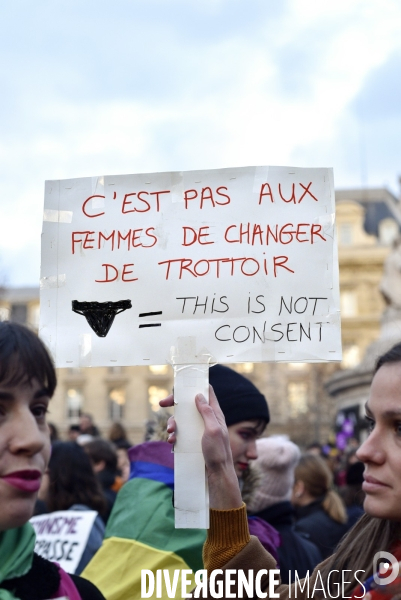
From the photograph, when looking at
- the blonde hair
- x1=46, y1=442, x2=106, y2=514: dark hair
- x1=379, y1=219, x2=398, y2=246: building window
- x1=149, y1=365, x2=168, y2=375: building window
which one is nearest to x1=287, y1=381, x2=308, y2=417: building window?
x1=149, y1=365, x2=168, y2=375: building window

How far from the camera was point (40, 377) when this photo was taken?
201 cm

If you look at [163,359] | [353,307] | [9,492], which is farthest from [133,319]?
[353,307]

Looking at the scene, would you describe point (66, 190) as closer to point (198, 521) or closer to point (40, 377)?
point (40, 377)

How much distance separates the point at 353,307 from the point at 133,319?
2100 inches

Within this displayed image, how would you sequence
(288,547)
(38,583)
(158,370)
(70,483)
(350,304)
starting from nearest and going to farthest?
(38,583) → (288,547) → (70,483) → (158,370) → (350,304)

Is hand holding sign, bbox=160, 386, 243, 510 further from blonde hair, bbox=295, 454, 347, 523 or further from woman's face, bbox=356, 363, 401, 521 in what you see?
blonde hair, bbox=295, 454, 347, 523

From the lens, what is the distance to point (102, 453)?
6602mm

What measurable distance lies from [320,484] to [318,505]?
0.15m

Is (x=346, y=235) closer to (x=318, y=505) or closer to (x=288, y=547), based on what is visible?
(x=318, y=505)

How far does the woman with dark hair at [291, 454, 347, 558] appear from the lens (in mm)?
5562

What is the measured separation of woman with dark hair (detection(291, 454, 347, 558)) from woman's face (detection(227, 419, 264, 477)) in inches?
97.1

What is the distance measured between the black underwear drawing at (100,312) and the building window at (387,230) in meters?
57.8

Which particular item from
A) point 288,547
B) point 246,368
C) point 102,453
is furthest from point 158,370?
point 288,547

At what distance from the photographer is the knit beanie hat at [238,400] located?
3.19 m
